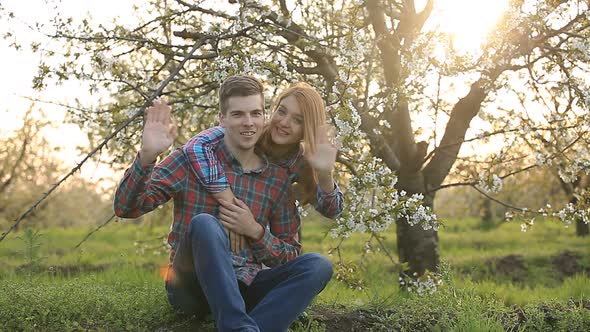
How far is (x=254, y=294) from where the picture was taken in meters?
3.32

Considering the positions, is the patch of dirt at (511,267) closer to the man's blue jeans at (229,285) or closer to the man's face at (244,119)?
the man's blue jeans at (229,285)

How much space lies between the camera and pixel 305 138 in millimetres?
3348

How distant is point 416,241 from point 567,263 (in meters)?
4.81

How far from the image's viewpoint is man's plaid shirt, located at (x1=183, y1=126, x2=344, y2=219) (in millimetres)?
3217

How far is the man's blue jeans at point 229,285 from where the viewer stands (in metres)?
2.86

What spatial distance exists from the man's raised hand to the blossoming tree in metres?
0.98

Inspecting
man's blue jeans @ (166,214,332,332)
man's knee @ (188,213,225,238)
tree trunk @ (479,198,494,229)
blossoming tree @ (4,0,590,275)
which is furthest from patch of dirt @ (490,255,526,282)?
man's knee @ (188,213,225,238)

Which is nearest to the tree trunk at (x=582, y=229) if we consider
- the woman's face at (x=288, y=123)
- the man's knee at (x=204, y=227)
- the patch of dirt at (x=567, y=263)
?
the patch of dirt at (x=567, y=263)

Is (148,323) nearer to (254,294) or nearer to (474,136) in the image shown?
(254,294)

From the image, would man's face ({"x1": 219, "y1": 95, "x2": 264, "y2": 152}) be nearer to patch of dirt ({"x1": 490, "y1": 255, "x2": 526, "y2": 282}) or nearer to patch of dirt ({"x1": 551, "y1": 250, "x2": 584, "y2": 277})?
patch of dirt ({"x1": 490, "y1": 255, "x2": 526, "y2": 282})

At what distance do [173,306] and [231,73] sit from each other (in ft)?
4.62

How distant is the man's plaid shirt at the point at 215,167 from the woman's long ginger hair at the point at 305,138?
0.04 m

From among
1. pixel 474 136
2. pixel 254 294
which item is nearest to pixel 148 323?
pixel 254 294

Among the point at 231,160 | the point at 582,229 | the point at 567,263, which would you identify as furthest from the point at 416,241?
the point at 582,229
